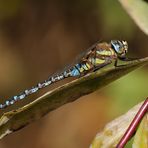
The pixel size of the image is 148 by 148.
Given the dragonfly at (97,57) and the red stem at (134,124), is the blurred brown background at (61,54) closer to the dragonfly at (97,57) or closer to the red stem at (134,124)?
the dragonfly at (97,57)

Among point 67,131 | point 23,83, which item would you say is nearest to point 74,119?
point 67,131

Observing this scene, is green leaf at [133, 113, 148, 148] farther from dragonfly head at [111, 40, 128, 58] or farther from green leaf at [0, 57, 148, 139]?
dragonfly head at [111, 40, 128, 58]

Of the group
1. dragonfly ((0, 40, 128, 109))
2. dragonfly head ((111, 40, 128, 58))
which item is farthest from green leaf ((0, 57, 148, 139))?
dragonfly head ((111, 40, 128, 58))

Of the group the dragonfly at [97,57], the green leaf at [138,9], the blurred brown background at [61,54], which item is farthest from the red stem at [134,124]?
the blurred brown background at [61,54]

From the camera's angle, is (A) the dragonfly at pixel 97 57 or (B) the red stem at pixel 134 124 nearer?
(B) the red stem at pixel 134 124

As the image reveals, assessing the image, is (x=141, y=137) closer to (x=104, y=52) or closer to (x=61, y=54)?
(x=104, y=52)

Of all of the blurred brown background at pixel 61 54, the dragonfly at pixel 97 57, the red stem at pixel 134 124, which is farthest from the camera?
the blurred brown background at pixel 61 54

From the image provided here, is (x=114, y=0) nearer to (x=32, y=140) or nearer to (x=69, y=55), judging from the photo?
(x=69, y=55)
